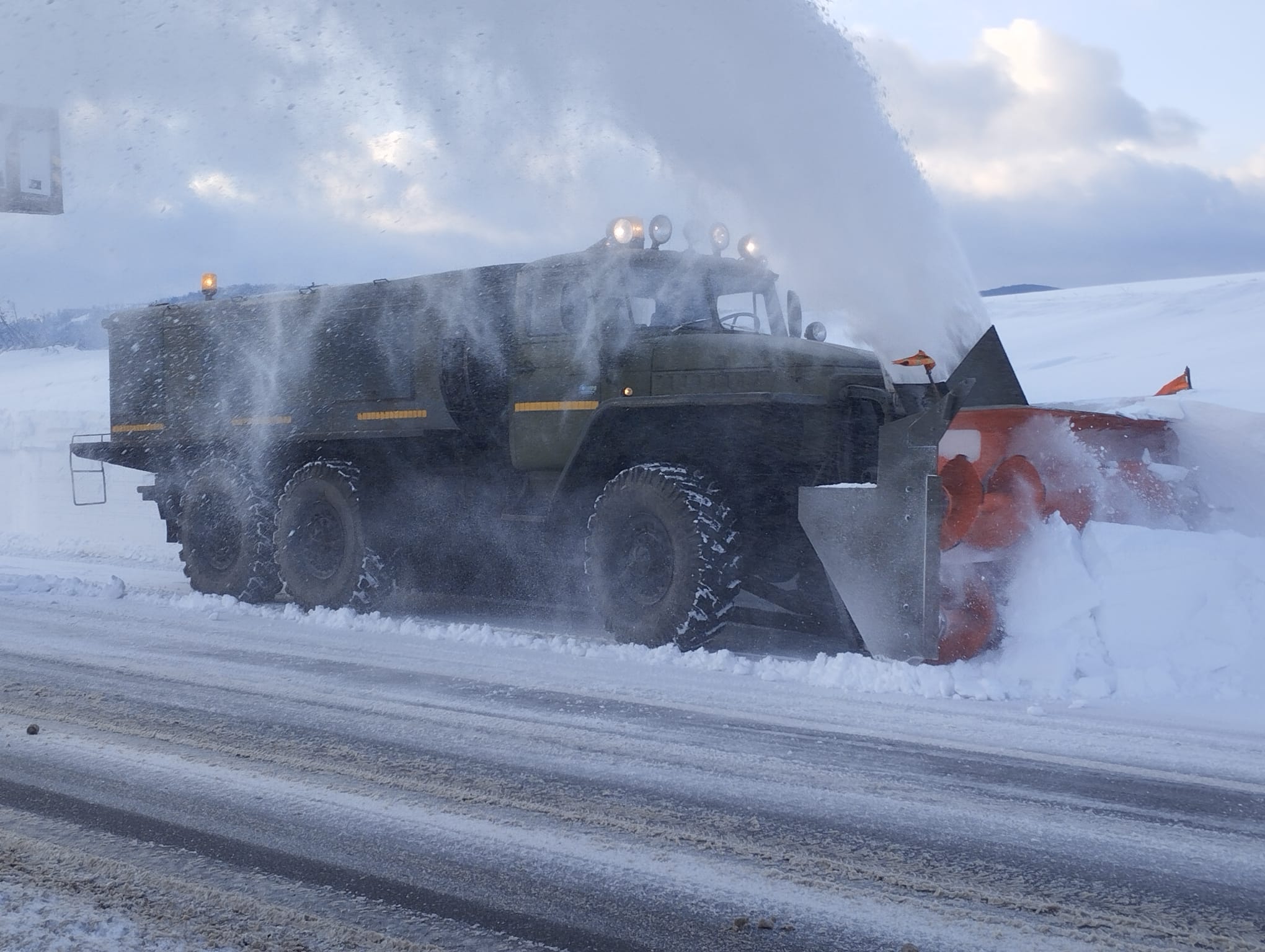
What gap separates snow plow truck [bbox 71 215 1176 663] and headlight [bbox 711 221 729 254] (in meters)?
0.01

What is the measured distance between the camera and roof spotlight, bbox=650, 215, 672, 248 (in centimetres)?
735

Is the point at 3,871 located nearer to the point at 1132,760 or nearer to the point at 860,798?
the point at 860,798

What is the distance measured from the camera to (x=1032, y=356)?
23703 millimetres

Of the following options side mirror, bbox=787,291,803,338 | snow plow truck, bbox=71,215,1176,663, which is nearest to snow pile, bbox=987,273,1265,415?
side mirror, bbox=787,291,803,338

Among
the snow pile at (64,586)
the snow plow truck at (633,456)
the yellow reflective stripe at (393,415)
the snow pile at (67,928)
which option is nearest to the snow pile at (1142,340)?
the snow plow truck at (633,456)

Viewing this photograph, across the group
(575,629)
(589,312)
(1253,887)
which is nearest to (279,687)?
(575,629)

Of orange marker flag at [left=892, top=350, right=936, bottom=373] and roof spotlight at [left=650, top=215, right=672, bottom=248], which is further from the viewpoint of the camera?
roof spotlight at [left=650, top=215, right=672, bottom=248]

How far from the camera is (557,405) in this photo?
24.2 ft

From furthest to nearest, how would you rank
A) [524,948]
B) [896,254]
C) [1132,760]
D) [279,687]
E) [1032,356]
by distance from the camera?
[1032,356] < [896,254] < [279,687] < [1132,760] < [524,948]

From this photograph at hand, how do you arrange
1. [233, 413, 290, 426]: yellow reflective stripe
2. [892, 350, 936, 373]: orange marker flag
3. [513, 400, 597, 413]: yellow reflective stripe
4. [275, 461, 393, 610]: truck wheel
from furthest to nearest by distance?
[233, 413, 290, 426]: yellow reflective stripe, [275, 461, 393, 610]: truck wheel, [513, 400, 597, 413]: yellow reflective stripe, [892, 350, 936, 373]: orange marker flag

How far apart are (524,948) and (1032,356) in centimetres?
2295

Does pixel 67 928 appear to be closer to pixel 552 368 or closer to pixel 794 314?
pixel 552 368

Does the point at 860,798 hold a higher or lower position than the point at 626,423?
lower

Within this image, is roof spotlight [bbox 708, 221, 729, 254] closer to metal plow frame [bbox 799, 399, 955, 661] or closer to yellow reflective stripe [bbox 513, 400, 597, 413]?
yellow reflective stripe [bbox 513, 400, 597, 413]
